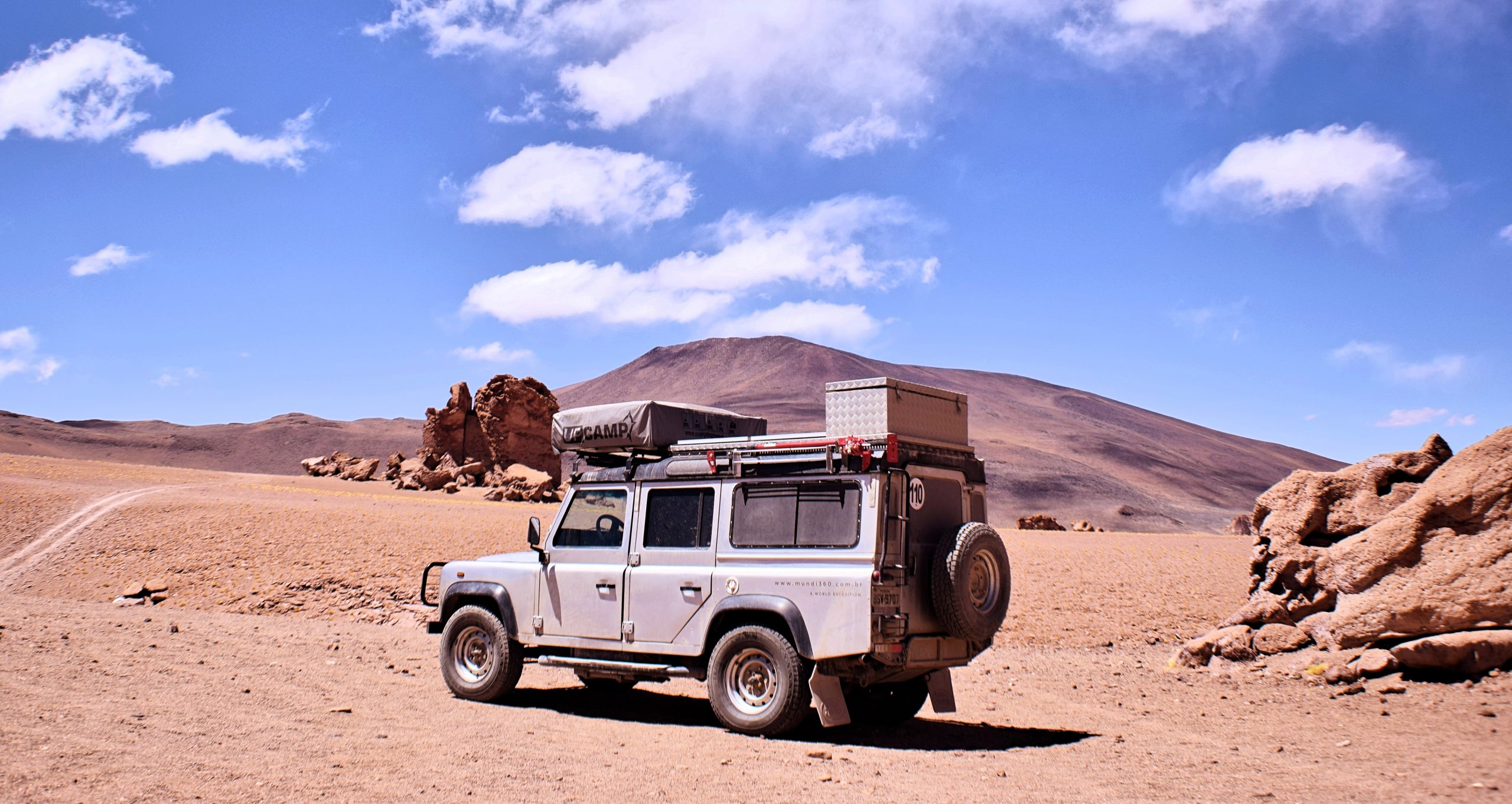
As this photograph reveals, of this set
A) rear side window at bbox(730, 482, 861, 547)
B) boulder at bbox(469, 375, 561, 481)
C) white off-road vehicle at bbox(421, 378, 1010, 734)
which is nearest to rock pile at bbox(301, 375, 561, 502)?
boulder at bbox(469, 375, 561, 481)

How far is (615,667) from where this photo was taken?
991cm

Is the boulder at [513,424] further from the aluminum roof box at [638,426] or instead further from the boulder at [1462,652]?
the boulder at [1462,652]

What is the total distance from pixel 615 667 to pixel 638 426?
217 centimetres

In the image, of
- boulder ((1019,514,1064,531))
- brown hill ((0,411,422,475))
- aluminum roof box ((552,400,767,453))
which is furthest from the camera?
brown hill ((0,411,422,475))

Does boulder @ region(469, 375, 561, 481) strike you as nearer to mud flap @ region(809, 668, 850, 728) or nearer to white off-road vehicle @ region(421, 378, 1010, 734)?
white off-road vehicle @ region(421, 378, 1010, 734)

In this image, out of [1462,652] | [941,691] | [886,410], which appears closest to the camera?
[886,410]

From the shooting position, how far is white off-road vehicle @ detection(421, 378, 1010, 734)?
28.6 feet

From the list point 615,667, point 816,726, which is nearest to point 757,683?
point 816,726

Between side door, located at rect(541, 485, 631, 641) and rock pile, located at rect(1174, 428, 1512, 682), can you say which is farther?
rock pile, located at rect(1174, 428, 1512, 682)

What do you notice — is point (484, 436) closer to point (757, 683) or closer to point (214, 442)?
point (757, 683)

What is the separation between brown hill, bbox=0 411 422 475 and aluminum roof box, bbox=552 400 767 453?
120m

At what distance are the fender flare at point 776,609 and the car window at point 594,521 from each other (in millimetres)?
1425

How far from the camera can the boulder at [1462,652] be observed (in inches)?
418

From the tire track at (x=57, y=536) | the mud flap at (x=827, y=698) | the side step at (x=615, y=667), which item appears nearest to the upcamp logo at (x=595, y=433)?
the side step at (x=615, y=667)
